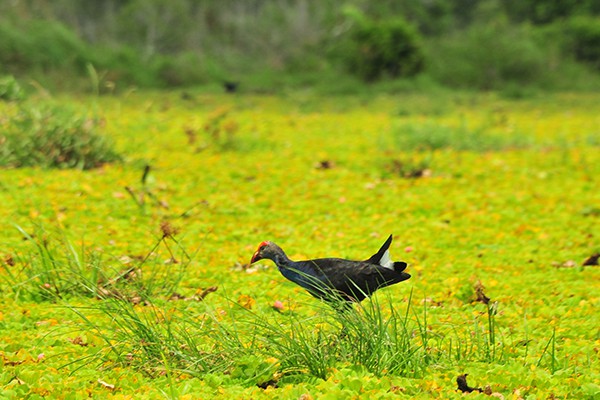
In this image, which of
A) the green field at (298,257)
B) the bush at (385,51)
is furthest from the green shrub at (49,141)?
the bush at (385,51)

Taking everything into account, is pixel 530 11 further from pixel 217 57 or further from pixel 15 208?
pixel 15 208

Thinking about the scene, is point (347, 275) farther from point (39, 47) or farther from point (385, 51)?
point (39, 47)

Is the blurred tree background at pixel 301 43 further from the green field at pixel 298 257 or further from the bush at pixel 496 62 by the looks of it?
the green field at pixel 298 257

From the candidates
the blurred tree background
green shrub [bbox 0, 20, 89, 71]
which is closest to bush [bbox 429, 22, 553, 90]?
the blurred tree background

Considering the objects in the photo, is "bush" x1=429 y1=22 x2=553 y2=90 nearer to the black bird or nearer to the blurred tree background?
the blurred tree background

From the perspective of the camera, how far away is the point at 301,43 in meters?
37.1

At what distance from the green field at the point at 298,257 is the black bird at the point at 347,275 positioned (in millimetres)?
159

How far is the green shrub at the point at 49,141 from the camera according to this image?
955 centimetres

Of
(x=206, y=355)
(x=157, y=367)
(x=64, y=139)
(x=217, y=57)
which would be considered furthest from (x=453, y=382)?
(x=217, y=57)

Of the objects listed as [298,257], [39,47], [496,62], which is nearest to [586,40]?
[496,62]

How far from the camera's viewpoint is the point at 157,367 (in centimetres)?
399

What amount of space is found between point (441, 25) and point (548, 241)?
36124mm

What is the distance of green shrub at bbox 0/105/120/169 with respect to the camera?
9.55 meters

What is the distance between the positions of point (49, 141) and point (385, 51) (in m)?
Result: 19.9
